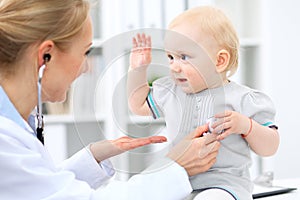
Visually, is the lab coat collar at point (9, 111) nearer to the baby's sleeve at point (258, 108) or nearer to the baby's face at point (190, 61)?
the baby's face at point (190, 61)

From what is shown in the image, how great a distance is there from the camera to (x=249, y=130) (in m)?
0.97

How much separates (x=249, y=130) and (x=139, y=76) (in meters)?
0.22

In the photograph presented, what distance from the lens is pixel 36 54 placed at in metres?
0.88

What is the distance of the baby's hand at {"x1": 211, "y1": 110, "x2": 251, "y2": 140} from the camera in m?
0.95

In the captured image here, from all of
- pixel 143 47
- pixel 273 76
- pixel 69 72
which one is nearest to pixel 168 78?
pixel 143 47

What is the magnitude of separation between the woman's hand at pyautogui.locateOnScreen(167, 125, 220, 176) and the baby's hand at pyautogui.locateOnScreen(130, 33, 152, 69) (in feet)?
0.50

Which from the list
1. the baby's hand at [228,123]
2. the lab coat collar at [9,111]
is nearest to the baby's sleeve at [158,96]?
the baby's hand at [228,123]

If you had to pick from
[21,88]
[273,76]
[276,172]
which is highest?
[21,88]

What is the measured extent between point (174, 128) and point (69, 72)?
21cm

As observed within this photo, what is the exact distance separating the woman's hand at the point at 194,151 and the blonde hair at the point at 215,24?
157mm

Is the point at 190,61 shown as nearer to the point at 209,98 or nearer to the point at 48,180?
the point at 209,98

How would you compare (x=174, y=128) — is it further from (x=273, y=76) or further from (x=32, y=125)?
(x=273, y=76)

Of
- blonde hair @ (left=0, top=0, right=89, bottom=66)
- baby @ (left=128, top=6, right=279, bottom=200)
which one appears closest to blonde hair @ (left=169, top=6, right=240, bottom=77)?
baby @ (left=128, top=6, right=279, bottom=200)

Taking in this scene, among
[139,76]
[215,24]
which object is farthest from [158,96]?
[215,24]
